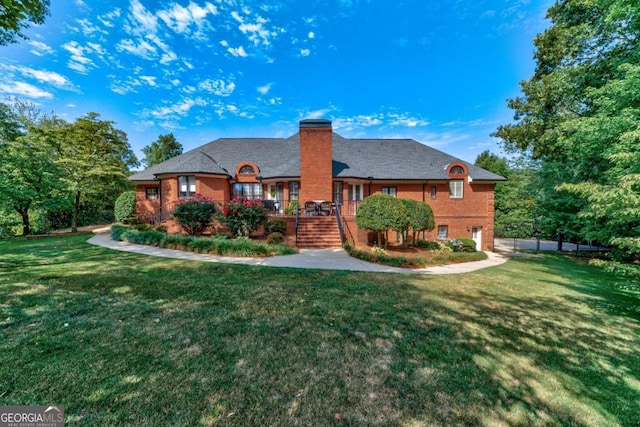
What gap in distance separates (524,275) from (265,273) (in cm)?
993

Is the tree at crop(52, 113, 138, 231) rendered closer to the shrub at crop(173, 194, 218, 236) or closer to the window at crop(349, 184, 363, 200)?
the shrub at crop(173, 194, 218, 236)

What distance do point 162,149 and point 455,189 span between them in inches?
1392

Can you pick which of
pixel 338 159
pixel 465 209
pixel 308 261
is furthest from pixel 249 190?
pixel 465 209

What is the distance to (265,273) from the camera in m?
7.05

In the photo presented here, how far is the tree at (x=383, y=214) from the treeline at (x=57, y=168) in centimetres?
1461

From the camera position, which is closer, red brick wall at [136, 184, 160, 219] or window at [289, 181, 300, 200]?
window at [289, 181, 300, 200]

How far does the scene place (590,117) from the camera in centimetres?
809

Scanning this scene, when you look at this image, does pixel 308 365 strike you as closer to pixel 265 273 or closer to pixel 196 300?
pixel 196 300

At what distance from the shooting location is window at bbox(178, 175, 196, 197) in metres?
16.1

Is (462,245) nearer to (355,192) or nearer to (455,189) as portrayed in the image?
(455,189)

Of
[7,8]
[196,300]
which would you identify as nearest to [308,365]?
[196,300]

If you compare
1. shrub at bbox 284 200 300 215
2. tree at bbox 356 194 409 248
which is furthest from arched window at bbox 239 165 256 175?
tree at bbox 356 194 409 248

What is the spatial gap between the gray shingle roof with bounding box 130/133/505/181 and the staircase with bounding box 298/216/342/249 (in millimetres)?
3791

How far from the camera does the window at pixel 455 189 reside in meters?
16.9
